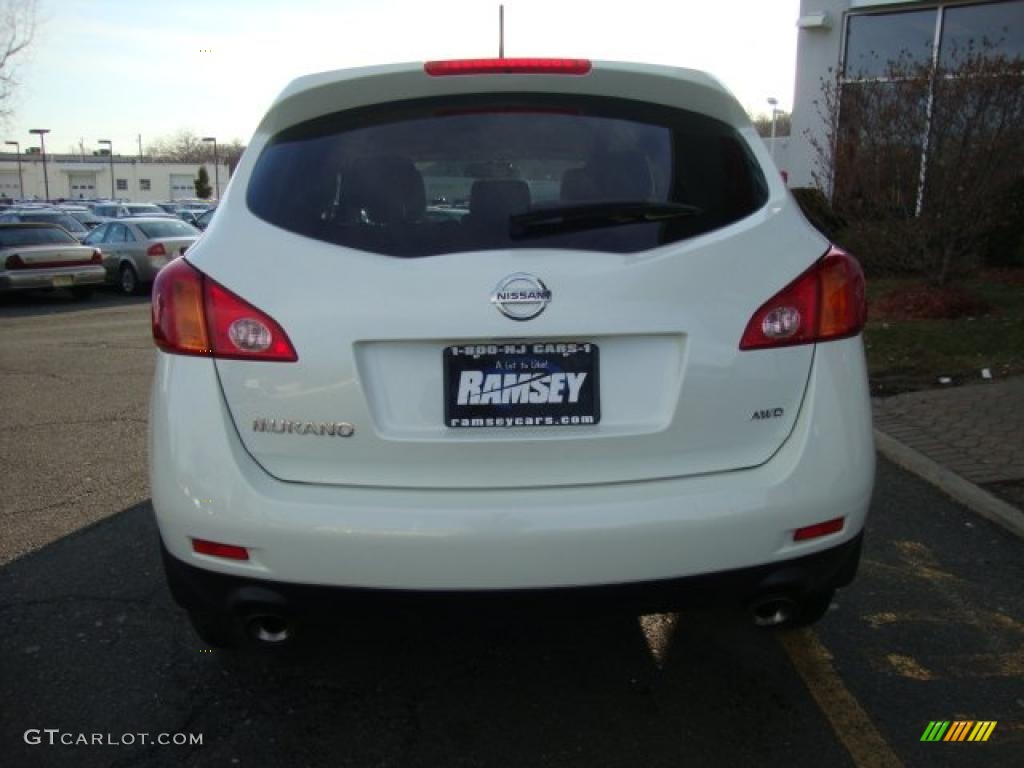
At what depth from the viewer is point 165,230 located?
59.0ft

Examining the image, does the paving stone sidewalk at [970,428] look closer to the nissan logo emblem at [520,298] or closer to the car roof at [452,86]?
the car roof at [452,86]

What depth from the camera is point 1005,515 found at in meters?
4.22

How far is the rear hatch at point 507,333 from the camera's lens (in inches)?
87.3

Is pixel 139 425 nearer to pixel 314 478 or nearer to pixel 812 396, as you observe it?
A: pixel 314 478

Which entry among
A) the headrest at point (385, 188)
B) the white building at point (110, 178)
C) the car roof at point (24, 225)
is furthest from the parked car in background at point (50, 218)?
the white building at point (110, 178)

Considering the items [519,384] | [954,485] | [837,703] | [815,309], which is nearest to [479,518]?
[519,384]

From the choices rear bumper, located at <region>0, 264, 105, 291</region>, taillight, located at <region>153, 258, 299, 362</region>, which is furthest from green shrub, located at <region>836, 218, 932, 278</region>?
rear bumper, located at <region>0, 264, 105, 291</region>

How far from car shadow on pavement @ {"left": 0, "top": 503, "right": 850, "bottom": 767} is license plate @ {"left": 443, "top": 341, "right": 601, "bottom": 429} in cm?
51

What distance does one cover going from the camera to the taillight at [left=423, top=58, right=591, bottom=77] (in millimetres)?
2461

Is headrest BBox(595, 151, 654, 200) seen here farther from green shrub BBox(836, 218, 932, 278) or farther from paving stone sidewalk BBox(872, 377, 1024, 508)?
green shrub BBox(836, 218, 932, 278)

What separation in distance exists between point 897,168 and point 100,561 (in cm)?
834

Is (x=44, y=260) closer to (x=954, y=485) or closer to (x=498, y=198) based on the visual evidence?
(x=954, y=485)

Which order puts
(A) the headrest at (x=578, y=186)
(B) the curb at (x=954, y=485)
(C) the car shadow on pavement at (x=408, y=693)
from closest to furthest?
(A) the headrest at (x=578, y=186) < (C) the car shadow on pavement at (x=408, y=693) < (B) the curb at (x=954, y=485)

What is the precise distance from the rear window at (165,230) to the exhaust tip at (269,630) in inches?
655
